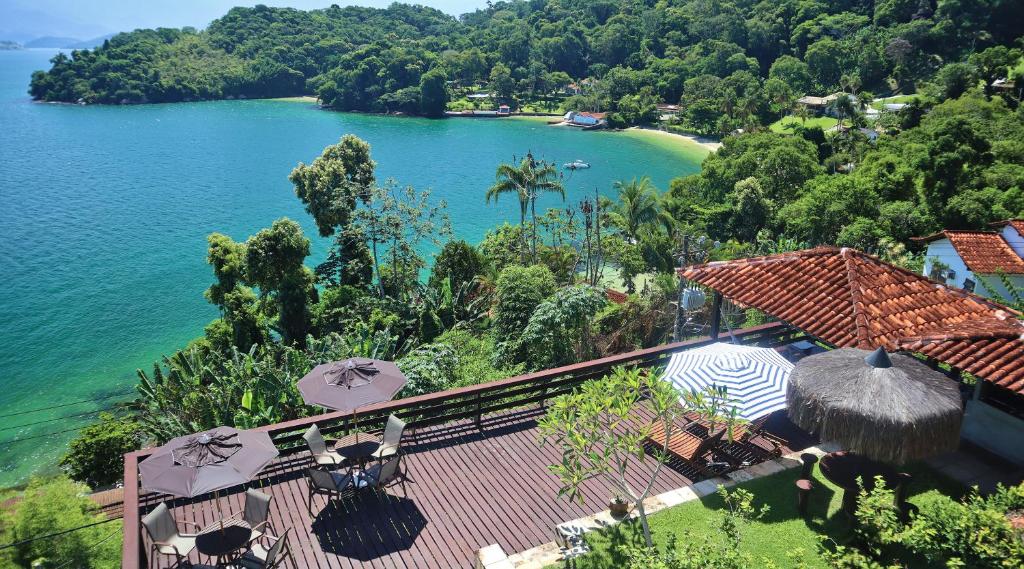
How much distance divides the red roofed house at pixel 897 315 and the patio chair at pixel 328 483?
691 centimetres

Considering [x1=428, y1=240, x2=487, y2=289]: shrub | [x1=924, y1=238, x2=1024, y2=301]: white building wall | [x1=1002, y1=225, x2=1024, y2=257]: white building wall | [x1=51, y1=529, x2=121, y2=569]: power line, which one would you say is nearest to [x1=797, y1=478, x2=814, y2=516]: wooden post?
[x1=51, y1=529, x2=121, y2=569]: power line

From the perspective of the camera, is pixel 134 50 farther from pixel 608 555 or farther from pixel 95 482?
pixel 608 555

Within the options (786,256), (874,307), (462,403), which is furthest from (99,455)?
(874,307)

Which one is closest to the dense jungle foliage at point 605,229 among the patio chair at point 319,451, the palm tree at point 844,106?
the palm tree at point 844,106

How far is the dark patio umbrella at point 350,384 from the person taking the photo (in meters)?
8.93

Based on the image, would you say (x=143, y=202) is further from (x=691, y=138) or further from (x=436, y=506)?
(x=691, y=138)

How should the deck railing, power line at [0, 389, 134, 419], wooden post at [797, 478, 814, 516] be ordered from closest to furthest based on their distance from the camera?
1. wooden post at [797, 478, 814, 516]
2. the deck railing
3. power line at [0, 389, 134, 419]

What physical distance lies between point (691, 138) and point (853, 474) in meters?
86.0

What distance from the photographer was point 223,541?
7301 millimetres

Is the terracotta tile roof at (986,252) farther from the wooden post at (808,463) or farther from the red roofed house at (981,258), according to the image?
the wooden post at (808,463)

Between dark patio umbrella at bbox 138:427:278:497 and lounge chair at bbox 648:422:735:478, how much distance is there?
215 inches

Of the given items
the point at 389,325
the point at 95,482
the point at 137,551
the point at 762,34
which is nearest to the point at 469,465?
the point at 137,551

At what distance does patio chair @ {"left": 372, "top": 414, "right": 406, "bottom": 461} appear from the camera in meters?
9.07

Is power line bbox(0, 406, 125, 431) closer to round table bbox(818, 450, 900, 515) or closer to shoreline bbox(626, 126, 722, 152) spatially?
round table bbox(818, 450, 900, 515)
